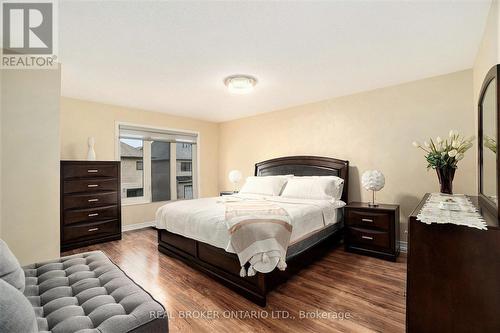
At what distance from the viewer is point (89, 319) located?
1.06 m

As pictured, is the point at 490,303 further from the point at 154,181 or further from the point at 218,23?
the point at 154,181

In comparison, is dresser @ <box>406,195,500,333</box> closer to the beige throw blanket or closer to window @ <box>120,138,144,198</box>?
the beige throw blanket

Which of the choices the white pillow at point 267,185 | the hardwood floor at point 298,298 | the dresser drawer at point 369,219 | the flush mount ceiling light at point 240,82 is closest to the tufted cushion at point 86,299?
the hardwood floor at point 298,298

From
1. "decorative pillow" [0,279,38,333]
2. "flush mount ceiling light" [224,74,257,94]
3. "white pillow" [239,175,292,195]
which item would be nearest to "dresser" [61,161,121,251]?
"white pillow" [239,175,292,195]

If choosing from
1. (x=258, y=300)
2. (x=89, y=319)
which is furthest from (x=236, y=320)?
(x=89, y=319)

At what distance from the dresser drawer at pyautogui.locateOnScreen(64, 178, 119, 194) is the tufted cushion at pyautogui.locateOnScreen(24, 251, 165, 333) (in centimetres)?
205

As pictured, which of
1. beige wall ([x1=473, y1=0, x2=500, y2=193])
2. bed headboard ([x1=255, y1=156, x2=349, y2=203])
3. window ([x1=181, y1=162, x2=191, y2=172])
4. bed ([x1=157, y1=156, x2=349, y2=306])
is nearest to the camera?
beige wall ([x1=473, y1=0, x2=500, y2=193])

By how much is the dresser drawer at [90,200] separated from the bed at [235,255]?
1176mm

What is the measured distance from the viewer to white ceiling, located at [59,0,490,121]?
5.58ft

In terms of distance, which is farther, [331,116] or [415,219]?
[331,116]

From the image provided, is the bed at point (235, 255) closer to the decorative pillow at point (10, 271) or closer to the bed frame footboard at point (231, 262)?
the bed frame footboard at point (231, 262)

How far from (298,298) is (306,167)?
2.35m

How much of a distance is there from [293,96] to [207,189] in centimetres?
309

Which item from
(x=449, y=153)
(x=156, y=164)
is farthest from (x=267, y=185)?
(x=156, y=164)
